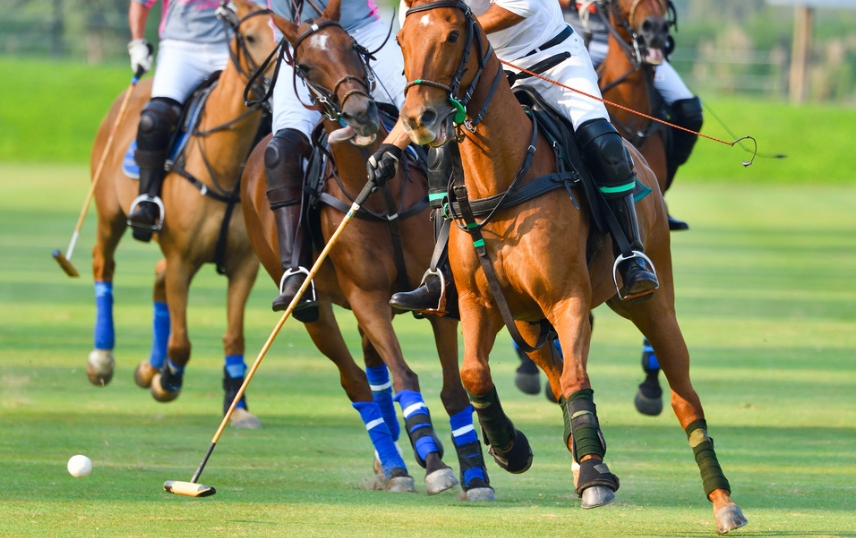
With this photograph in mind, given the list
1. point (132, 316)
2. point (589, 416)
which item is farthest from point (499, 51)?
point (132, 316)

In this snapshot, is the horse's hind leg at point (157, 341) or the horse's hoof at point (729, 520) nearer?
the horse's hoof at point (729, 520)

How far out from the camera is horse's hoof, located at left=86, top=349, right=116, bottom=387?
423 inches

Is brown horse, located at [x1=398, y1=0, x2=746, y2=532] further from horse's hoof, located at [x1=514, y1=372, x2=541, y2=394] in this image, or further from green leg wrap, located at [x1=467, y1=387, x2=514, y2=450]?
horse's hoof, located at [x1=514, y1=372, x2=541, y2=394]

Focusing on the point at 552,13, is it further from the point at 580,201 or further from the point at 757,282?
the point at 757,282

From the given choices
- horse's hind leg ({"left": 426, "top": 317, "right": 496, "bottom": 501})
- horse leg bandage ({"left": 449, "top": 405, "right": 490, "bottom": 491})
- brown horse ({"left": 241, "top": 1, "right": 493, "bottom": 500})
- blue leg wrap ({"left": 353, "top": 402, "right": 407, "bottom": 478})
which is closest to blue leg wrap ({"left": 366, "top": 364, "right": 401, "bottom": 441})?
brown horse ({"left": 241, "top": 1, "right": 493, "bottom": 500})

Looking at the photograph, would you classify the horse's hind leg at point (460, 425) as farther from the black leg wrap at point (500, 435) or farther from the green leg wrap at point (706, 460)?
the green leg wrap at point (706, 460)

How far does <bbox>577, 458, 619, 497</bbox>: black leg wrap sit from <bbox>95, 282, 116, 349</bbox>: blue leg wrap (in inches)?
230

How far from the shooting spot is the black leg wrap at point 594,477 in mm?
5732

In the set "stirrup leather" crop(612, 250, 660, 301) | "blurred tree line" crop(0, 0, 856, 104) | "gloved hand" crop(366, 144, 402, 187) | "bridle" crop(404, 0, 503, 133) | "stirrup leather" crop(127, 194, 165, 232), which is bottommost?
"blurred tree line" crop(0, 0, 856, 104)

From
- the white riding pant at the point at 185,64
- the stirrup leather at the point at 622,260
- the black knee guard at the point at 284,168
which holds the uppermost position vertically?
the white riding pant at the point at 185,64

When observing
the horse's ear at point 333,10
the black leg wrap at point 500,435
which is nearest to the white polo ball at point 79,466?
the black leg wrap at point 500,435

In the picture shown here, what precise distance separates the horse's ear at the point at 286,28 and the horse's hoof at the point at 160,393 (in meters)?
3.39

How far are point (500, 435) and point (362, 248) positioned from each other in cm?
159

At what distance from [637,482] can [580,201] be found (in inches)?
78.8
